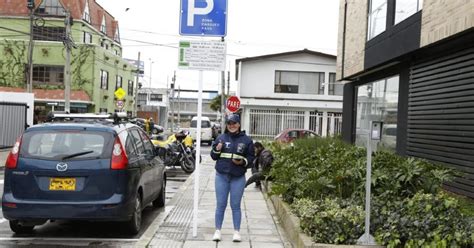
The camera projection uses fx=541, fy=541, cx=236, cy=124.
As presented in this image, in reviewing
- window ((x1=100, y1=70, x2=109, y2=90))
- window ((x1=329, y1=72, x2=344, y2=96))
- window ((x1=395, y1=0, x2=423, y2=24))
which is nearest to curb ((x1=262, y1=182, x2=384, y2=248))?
window ((x1=395, y1=0, x2=423, y2=24))

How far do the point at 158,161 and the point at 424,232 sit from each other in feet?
16.8

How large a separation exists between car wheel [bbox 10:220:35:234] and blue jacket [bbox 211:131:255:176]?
2.89m

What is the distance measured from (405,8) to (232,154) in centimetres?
877

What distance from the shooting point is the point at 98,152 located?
692 centimetres

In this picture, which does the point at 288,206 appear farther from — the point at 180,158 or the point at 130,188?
the point at 180,158

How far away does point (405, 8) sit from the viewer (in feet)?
44.5

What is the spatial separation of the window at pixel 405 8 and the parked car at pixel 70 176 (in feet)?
27.2

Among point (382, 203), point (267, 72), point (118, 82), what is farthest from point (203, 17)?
point (118, 82)

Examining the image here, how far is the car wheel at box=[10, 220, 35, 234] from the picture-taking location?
7250mm

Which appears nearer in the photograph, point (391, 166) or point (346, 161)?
point (391, 166)

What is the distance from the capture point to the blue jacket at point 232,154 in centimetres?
664

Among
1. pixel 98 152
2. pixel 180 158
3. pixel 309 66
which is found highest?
pixel 309 66

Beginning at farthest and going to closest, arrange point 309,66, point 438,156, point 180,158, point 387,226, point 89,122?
point 309,66 < point 180,158 < point 438,156 < point 89,122 < point 387,226

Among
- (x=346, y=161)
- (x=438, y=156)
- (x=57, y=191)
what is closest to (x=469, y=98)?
(x=438, y=156)
